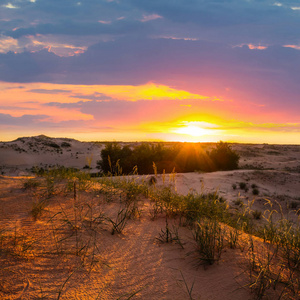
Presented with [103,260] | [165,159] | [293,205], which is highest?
[165,159]

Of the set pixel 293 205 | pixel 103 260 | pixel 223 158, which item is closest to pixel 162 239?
pixel 103 260

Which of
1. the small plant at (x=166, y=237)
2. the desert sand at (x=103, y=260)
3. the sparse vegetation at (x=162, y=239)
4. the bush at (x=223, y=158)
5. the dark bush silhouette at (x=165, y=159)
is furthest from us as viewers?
the bush at (x=223, y=158)

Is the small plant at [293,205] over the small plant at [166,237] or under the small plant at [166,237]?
under

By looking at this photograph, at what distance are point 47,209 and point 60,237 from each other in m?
1.34

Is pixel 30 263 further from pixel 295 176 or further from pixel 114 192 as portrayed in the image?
pixel 295 176

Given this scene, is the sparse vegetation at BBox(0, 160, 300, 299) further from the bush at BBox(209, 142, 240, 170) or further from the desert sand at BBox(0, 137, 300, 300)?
the bush at BBox(209, 142, 240, 170)

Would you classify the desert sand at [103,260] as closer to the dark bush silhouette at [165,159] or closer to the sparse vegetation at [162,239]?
the sparse vegetation at [162,239]

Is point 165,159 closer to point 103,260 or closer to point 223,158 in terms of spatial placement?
point 223,158

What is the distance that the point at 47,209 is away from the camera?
4.84m

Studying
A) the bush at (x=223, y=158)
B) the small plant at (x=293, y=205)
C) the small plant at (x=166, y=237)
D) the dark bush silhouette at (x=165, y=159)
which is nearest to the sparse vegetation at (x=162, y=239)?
the small plant at (x=166, y=237)

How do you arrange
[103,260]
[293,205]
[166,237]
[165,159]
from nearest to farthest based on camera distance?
[103,260], [166,237], [293,205], [165,159]

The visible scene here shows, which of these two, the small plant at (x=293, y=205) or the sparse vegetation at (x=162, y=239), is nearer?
the sparse vegetation at (x=162, y=239)

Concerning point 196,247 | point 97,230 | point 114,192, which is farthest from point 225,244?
point 114,192

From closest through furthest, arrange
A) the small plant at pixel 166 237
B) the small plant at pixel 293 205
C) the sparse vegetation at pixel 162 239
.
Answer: the sparse vegetation at pixel 162 239 → the small plant at pixel 166 237 → the small plant at pixel 293 205
